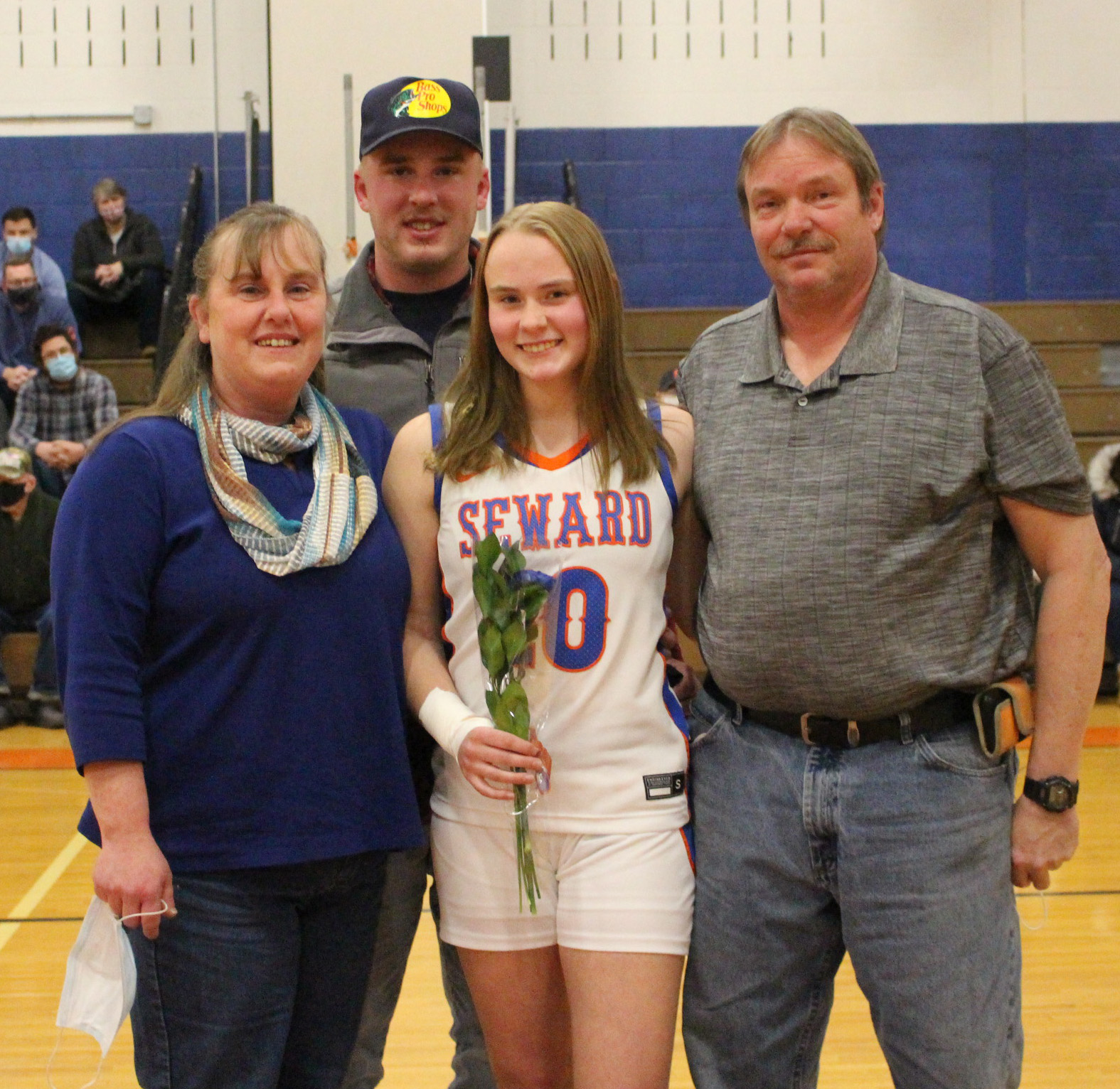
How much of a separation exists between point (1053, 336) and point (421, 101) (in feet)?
24.7

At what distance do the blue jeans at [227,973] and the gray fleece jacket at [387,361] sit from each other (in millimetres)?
835

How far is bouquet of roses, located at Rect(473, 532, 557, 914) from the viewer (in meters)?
1.82

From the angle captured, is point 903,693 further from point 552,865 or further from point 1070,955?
point 1070,955

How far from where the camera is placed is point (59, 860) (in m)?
4.47

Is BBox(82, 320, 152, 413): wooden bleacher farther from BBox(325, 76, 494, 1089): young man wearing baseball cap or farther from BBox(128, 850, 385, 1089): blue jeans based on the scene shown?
BBox(128, 850, 385, 1089): blue jeans

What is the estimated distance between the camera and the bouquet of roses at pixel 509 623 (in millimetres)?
1818

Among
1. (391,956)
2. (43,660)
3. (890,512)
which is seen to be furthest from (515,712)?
(43,660)

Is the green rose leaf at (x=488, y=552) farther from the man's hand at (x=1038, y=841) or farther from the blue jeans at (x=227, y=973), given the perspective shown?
the man's hand at (x=1038, y=841)

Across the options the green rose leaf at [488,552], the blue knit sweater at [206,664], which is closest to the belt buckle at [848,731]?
the green rose leaf at [488,552]

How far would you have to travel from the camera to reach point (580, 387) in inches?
78.0

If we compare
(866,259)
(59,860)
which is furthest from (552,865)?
(59,860)

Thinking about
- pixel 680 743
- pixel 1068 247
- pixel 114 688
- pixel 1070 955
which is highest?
pixel 1068 247

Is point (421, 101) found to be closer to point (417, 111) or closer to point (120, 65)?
point (417, 111)

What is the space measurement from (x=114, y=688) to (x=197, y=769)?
0.52 feet
